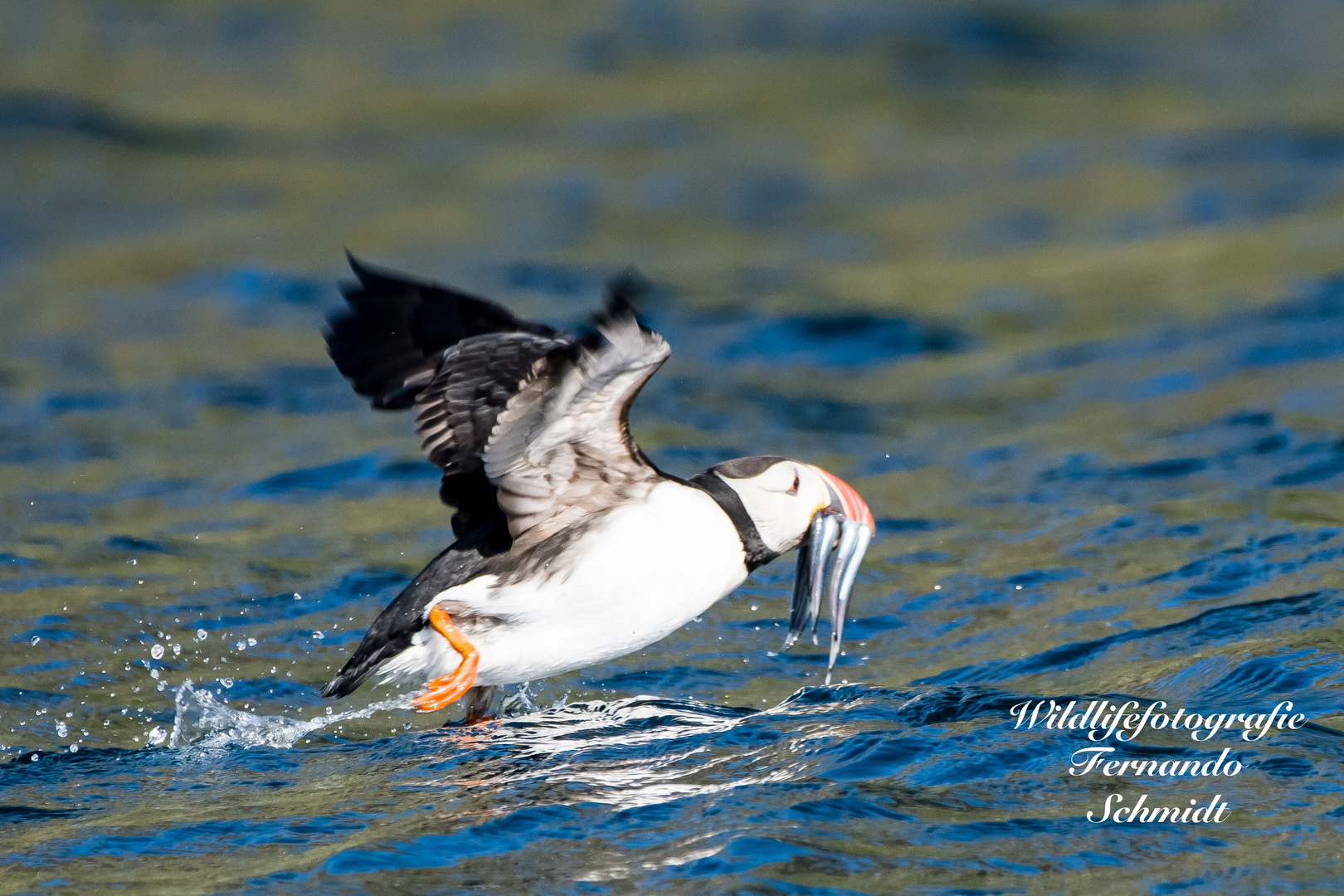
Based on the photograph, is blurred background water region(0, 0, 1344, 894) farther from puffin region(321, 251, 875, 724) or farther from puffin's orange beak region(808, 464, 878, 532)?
puffin's orange beak region(808, 464, 878, 532)

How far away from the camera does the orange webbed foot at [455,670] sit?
A: 19.9ft

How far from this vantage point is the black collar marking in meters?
6.21

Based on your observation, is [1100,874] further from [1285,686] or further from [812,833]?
[1285,686]

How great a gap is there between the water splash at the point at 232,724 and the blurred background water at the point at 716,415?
3 cm

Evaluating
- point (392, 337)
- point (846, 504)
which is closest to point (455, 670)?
point (392, 337)

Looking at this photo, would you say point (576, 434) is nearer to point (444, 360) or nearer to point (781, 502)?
point (444, 360)

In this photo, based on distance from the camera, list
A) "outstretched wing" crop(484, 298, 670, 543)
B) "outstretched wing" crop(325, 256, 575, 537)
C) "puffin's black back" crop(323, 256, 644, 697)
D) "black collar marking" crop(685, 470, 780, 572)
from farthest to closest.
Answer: "black collar marking" crop(685, 470, 780, 572) < "puffin's black back" crop(323, 256, 644, 697) < "outstretched wing" crop(325, 256, 575, 537) < "outstretched wing" crop(484, 298, 670, 543)

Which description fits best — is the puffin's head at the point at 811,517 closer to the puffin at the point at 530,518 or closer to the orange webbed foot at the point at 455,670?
the puffin at the point at 530,518

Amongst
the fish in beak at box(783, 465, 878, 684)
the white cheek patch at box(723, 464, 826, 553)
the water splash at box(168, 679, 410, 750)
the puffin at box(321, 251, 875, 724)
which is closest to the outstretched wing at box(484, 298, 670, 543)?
the puffin at box(321, 251, 875, 724)

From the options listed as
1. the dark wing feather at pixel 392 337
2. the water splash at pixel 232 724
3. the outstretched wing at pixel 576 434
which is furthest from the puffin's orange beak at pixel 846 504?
the water splash at pixel 232 724

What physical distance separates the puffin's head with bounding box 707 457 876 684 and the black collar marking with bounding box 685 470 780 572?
0.08ft

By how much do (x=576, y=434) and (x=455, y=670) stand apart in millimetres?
1042

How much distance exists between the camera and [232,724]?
21.3ft

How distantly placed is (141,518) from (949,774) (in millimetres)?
5724
